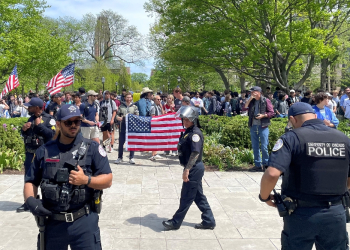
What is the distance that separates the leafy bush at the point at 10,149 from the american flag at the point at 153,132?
2783 mm

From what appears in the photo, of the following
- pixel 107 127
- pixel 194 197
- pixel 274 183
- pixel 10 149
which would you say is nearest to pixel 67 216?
pixel 274 183

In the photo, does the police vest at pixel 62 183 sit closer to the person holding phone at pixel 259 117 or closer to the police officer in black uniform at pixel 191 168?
the police officer in black uniform at pixel 191 168

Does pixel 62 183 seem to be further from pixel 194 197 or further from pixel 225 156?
pixel 225 156

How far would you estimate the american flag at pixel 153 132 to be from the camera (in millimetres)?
9625

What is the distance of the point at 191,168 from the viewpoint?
4.78m

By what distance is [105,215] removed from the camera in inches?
216

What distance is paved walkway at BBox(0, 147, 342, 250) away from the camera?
4547 mm

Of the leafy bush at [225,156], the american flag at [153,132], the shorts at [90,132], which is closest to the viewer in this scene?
the leafy bush at [225,156]

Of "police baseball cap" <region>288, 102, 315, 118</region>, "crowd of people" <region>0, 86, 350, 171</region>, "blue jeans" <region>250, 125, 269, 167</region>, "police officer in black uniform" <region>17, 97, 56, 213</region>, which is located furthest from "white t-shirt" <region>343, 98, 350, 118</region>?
"police officer in black uniform" <region>17, 97, 56, 213</region>

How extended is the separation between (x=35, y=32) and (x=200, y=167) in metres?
24.1

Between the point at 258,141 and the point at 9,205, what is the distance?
5.39 meters

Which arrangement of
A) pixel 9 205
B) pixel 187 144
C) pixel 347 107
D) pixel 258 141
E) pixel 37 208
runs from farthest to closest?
pixel 347 107, pixel 258 141, pixel 9 205, pixel 187 144, pixel 37 208

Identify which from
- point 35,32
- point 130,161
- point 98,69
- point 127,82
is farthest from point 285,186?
point 127,82

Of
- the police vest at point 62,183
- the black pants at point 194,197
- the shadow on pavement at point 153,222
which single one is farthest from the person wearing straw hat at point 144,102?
the police vest at point 62,183
